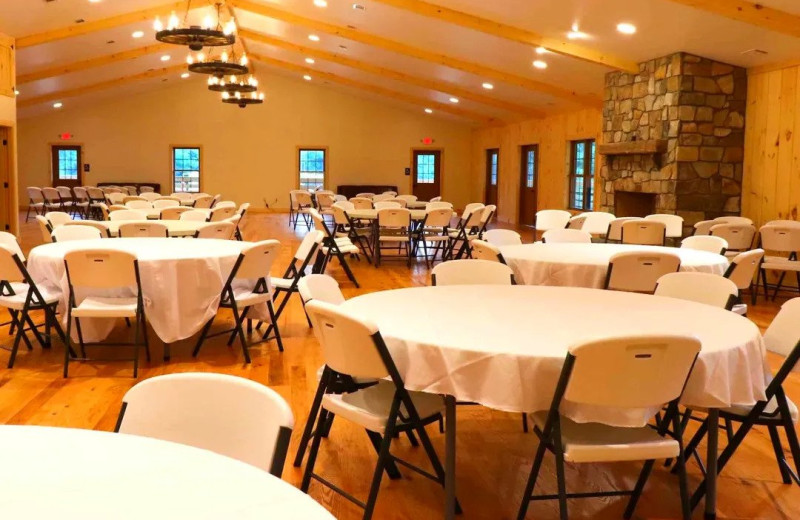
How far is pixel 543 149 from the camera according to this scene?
52.3ft

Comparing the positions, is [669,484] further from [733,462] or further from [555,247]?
[555,247]

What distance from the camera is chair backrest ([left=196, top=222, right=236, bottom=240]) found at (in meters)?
6.70

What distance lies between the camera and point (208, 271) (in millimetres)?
4875

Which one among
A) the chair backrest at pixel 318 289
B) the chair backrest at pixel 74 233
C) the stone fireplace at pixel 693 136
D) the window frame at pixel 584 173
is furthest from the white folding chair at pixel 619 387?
the window frame at pixel 584 173

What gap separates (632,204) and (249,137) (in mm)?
12501

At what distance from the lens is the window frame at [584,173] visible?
45.8 feet

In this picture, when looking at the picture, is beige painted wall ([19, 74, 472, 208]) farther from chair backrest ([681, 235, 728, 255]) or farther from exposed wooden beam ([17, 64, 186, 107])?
chair backrest ([681, 235, 728, 255])

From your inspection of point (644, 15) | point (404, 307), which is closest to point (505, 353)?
point (404, 307)

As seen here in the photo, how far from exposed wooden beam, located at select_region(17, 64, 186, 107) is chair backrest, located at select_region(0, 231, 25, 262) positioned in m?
13.3

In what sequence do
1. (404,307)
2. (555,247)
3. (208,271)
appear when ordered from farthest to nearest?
(555,247) → (208,271) → (404,307)

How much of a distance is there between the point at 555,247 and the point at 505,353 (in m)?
3.28

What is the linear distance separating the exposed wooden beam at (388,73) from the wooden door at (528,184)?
1.21 m

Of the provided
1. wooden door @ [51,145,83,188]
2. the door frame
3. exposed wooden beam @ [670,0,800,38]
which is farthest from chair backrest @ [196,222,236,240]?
wooden door @ [51,145,83,188]

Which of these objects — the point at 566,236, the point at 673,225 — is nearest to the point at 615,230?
the point at 673,225
